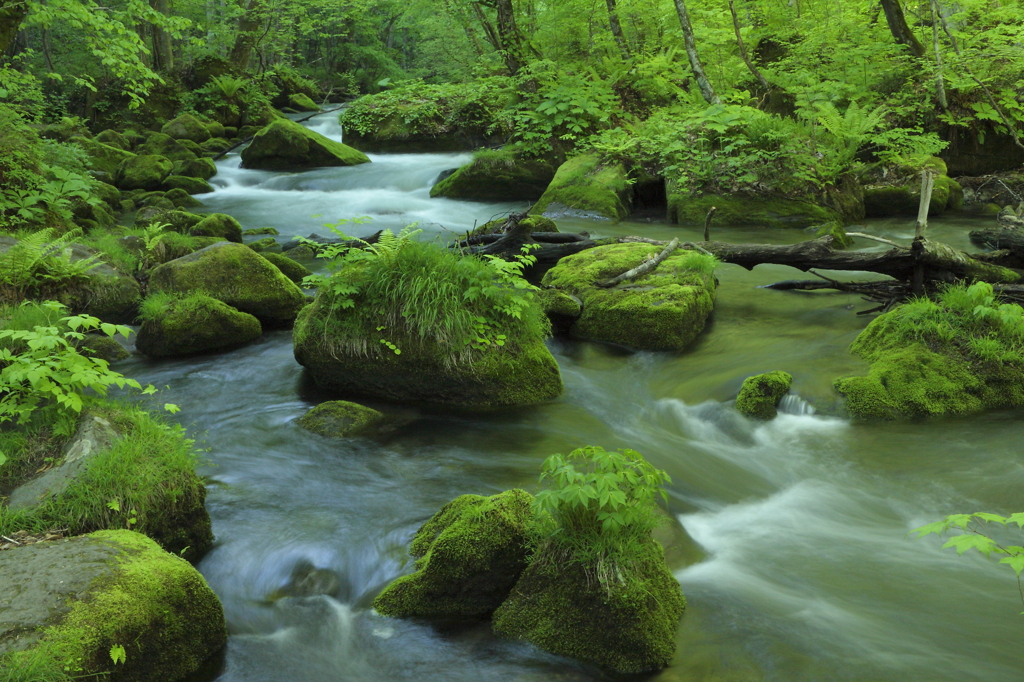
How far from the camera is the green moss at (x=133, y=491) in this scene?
3672 millimetres

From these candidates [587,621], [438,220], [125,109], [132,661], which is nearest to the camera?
[132,661]

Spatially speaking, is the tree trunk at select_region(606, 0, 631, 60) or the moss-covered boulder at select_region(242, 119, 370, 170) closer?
the tree trunk at select_region(606, 0, 631, 60)

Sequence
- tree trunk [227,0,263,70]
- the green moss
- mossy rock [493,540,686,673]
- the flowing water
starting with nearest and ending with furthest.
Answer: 1. mossy rock [493,540,686,673]
2. the flowing water
3. the green moss
4. tree trunk [227,0,263,70]

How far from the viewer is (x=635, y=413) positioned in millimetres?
6348

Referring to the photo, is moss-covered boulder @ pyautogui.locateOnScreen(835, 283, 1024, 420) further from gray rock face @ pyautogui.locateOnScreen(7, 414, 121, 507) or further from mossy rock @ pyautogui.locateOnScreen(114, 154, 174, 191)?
mossy rock @ pyautogui.locateOnScreen(114, 154, 174, 191)

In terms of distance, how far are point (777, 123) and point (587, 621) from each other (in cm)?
1184

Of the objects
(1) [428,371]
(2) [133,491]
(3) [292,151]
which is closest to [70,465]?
(2) [133,491]

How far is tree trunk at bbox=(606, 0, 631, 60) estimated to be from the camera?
1727cm

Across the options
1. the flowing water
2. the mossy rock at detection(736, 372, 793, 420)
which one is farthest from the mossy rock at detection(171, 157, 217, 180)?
the mossy rock at detection(736, 372, 793, 420)

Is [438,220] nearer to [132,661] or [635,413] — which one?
[635,413]

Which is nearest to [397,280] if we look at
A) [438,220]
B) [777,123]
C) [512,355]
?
[512,355]

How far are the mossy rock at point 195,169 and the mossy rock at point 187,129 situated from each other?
14.7 ft

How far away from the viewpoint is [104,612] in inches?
116

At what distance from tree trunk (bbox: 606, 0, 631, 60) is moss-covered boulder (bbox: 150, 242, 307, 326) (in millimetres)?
12688
